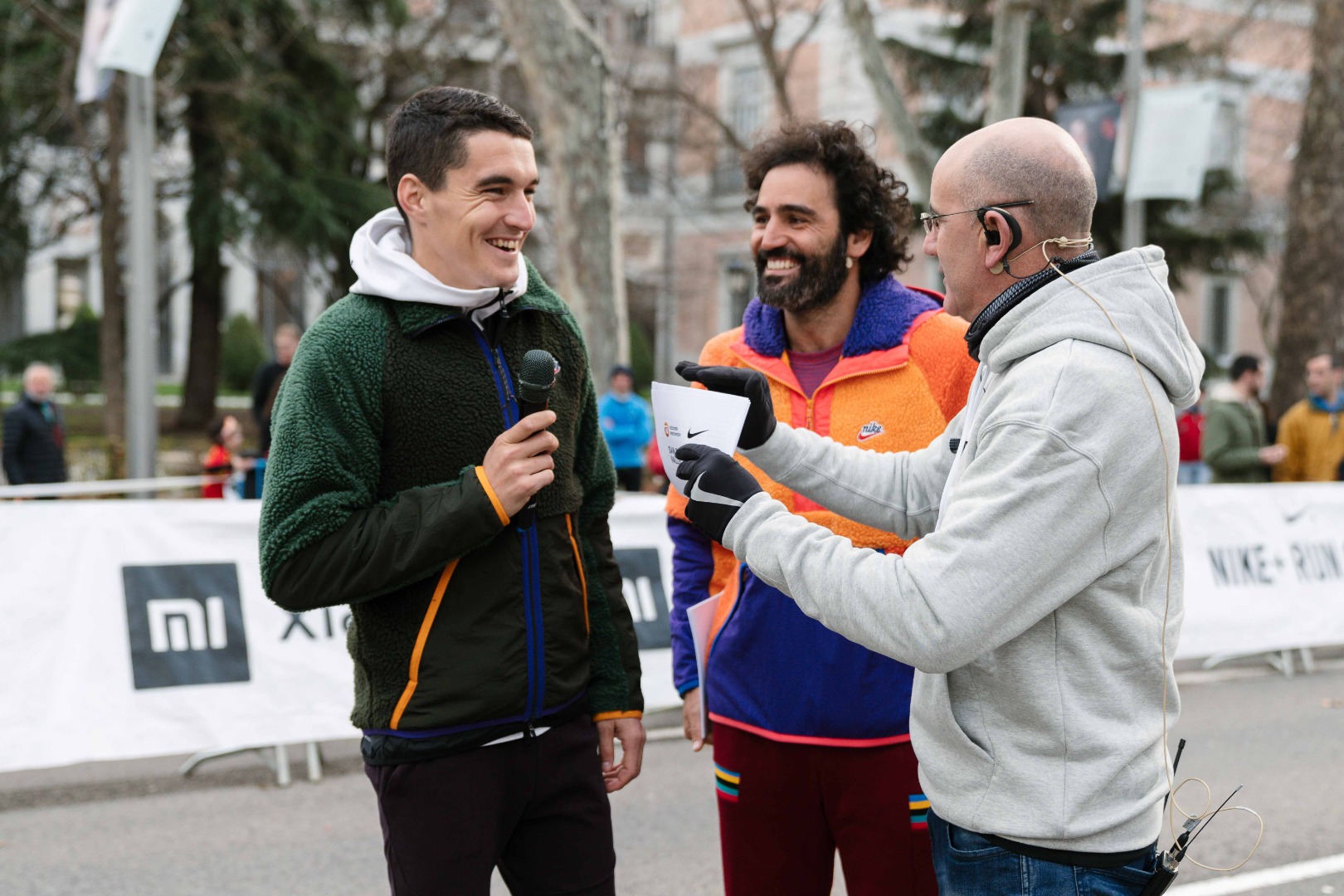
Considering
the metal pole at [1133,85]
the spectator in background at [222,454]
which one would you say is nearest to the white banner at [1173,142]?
the metal pole at [1133,85]

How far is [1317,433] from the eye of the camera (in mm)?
10523

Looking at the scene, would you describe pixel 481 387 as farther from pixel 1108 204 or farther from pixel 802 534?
pixel 1108 204

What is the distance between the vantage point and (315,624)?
5926 millimetres

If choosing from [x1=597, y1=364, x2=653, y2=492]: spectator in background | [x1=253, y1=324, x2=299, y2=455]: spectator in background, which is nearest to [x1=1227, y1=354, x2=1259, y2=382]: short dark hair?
[x1=597, y1=364, x2=653, y2=492]: spectator in background

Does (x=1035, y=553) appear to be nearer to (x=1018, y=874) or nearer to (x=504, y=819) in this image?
(x=1018, y=874)

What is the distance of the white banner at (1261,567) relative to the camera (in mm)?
8039

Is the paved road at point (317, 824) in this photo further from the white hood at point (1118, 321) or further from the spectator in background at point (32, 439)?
the spectator in background at point (32, 439)

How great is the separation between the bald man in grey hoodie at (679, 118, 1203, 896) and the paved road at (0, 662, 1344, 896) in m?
2.76

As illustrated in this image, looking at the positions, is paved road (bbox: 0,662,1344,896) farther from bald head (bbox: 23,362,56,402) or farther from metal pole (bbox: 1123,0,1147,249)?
metal pole (bbox: 1123,0,1147,249)

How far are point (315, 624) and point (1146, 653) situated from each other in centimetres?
472

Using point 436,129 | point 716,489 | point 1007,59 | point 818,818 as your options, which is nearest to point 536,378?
point 716,489

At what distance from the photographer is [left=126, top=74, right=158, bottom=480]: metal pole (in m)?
9.07

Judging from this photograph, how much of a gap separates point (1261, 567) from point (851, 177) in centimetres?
652

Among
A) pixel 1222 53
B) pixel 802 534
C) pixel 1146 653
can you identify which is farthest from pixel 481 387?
pixel 1222 53
